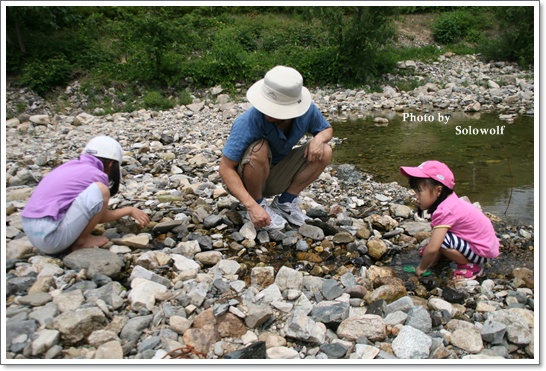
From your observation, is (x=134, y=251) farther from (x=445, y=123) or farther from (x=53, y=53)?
(x=53, y=53)

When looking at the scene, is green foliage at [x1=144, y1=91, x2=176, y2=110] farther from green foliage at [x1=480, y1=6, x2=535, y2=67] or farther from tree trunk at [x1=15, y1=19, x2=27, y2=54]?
green foliage at [x1=480, y1=6, x2=535, y2=67]

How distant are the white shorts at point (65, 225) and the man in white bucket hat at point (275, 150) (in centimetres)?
95

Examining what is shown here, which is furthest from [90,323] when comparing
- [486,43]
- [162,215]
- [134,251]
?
[486,43]

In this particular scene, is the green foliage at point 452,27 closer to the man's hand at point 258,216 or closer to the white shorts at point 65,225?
the man's hand at point 258,216

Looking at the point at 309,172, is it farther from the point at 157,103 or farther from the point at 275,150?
the point at 157,103

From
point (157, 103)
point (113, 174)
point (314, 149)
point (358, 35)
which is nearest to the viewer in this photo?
point (113, 174)

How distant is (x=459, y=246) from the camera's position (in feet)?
9.55

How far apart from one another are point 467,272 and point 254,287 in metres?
1.43

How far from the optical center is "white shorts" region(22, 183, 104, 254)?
8.79ft

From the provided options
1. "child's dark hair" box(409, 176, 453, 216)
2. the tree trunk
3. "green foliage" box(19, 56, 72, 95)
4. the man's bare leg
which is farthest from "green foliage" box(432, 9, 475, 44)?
"child's dark hair" box(409, 176, 453, 216)

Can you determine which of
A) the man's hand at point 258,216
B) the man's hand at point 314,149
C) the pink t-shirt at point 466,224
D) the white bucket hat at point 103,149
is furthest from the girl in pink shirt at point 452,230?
the white bucket hat at point 103,149

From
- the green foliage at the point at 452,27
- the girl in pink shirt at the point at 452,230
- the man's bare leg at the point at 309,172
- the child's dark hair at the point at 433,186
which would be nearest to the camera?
the girl in pink shirt at the point at 452,230

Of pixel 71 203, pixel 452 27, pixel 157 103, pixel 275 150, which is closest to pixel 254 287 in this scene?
pixel 275 150

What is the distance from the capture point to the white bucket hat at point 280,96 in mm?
2959
